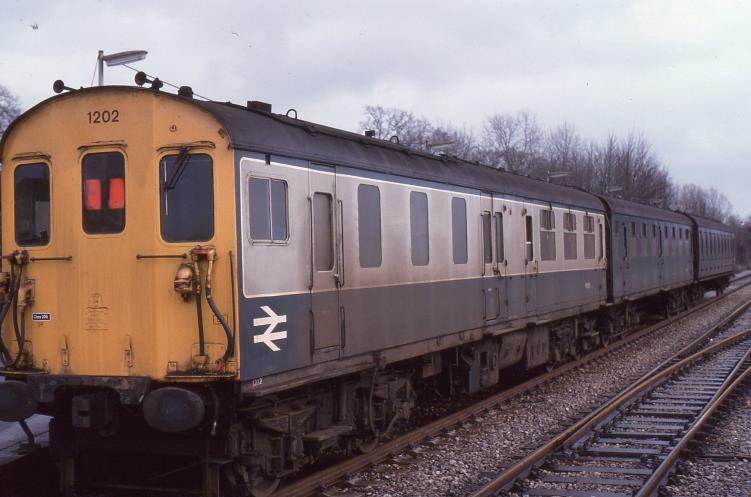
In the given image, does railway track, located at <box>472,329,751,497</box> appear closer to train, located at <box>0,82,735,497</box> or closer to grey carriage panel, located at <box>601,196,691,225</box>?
train, located at <box>0,82,735,497</box>

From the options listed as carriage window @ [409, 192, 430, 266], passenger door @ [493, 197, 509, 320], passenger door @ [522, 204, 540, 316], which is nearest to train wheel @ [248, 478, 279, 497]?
carriage window @ [409, 192, 430, 266]

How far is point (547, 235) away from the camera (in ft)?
48.7

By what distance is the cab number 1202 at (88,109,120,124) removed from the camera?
22.8 ft

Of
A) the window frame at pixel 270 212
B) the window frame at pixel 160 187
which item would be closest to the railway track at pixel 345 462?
the window frame at pixel 270 212

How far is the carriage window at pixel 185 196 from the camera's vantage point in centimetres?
672

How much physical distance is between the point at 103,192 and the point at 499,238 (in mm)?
6990

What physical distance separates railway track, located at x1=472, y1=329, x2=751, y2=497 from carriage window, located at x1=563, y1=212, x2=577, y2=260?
2.90m

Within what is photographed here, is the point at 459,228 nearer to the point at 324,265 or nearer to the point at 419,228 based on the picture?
the point at 419,228

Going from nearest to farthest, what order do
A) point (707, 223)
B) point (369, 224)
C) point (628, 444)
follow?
point (369, 224) < point (628, 444) < point (707, 223)

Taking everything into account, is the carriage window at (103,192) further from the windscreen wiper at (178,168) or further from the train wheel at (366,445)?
the train wheel at (366,445)

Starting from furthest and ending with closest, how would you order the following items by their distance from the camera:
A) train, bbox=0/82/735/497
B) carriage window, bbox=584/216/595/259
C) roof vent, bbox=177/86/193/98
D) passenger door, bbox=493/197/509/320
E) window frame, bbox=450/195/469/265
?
carriage window, bbox=584/216/595/259, passenger door, bbox=493/197/509/320, window frame, bbox=450/195/469/265, roof vent, bbox=177/86/193/98, train, bbox=0/82/735/497

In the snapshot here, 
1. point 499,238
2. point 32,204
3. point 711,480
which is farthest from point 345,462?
point 499,238

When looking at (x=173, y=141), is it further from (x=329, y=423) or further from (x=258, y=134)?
(x=329, y=423)

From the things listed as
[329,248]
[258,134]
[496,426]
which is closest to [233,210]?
[258,134]
